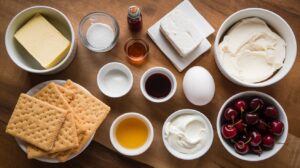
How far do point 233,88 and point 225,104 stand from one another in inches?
3.6

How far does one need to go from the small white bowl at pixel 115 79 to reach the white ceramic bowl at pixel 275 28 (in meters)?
0.29

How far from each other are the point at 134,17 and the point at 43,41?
293 millimetres

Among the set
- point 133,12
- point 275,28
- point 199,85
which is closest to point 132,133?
point 199,85

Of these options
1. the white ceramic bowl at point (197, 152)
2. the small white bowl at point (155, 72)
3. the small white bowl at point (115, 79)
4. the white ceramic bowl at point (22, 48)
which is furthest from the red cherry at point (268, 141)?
the white ceramic bowl at point (22, 48)

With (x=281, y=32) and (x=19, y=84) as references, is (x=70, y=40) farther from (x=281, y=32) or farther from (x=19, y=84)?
(x=281, y=32)

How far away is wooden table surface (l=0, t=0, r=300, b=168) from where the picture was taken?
1332 millimetres

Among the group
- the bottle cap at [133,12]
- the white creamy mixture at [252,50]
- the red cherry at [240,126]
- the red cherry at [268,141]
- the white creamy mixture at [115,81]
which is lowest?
the red cherry at [268,141]

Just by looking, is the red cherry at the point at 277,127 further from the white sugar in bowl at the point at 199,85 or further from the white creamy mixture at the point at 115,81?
the white creamy mixture at the point at 115,81

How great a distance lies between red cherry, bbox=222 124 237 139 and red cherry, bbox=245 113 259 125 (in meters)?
0.05

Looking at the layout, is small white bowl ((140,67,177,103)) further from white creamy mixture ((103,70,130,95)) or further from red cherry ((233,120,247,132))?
red cherry ((233,120,247,132))

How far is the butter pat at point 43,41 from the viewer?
1.29 metres

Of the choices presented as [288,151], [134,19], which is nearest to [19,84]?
[134,19]

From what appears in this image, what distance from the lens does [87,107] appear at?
129cm

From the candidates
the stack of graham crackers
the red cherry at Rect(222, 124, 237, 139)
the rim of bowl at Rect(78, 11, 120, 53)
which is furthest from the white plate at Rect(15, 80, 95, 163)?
the red cherry at Rect(222, 124, 237, 139)
